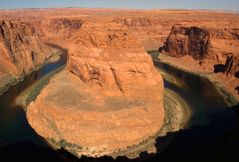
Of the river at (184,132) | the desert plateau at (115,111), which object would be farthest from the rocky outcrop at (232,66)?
the river at (184,132)

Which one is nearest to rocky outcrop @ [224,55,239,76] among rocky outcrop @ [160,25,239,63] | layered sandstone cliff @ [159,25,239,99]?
layered sandstone cliff @ [159,25,239,99]

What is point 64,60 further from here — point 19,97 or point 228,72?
point 228,72

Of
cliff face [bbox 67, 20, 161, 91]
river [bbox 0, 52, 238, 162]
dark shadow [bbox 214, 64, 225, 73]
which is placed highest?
cliff face [bbox 67, 20, 161, 91]

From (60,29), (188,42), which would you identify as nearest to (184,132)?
(188,42)

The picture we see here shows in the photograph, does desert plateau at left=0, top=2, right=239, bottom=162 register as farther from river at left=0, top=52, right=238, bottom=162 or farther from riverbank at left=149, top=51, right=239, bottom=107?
riverbank at left=149, top=51, right=239, bottom=107

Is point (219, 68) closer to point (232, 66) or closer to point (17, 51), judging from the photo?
point (232, 66)

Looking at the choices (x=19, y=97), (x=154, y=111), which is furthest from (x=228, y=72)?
(x=19, y=97)

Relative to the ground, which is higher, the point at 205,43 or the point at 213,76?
the point at 205,43
